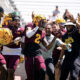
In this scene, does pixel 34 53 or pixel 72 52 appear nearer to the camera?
pixel 34 53

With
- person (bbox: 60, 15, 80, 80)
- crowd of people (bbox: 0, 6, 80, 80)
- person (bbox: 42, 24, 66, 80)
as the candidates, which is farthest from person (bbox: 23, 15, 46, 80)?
person (bbox: 60, 15, 80, 80)

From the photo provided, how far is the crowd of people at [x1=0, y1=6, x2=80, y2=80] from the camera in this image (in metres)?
5.26

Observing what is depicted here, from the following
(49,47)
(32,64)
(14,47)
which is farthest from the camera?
(14,47)

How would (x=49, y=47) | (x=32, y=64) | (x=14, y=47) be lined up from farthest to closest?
1. (x=14, y=47)
2. (x=49, y=47)
3. (x=32, y=64)

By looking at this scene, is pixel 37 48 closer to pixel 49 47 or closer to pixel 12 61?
pixel 49 47

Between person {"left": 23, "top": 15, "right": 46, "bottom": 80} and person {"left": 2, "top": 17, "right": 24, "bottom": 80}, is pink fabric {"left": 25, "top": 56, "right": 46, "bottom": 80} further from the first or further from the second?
person {"left": 2, "top": 17, "right": 24, "bottom": 80}

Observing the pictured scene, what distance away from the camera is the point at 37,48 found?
17.5 ft

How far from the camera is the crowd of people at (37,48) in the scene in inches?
207

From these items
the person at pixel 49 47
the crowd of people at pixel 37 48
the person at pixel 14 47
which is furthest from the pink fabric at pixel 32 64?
the person at pixel 14 47

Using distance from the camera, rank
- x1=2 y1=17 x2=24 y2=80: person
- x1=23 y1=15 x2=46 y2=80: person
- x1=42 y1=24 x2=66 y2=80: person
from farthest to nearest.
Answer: x1=2 y1=17 x2=24 y2=80: person
x1=42 y1=24 x2=66 y2=80: person
x1=23 y1=15 x2=46 y2=80: person

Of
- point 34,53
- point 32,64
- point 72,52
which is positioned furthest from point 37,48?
point 72,52

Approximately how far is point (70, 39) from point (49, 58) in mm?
656

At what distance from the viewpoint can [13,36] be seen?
5.71 m

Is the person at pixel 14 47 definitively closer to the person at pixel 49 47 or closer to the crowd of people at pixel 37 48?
the crowd of people at pixel 37 48
